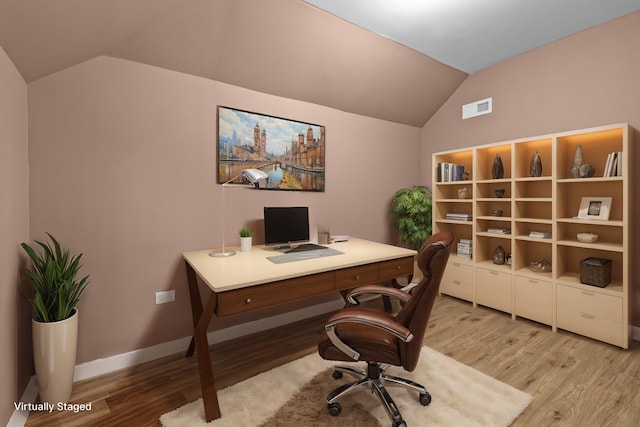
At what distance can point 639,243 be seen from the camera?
9.23 ft

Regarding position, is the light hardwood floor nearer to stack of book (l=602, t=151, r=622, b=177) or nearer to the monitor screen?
the monitor screen

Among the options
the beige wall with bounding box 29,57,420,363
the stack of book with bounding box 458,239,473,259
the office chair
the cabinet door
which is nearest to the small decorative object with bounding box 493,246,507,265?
the stack of book with bounding box 458,239,473,259

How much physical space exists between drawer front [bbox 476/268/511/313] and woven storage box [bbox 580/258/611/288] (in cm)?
65

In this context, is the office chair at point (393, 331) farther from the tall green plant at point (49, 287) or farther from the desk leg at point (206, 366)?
the tall green plant at point (49, 287)

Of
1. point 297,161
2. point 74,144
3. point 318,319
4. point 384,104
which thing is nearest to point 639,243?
point 384,104

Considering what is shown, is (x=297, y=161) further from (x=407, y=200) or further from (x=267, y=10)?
(x=407, y=200)

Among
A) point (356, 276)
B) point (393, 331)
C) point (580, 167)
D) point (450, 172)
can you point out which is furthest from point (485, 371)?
point (450, 172)

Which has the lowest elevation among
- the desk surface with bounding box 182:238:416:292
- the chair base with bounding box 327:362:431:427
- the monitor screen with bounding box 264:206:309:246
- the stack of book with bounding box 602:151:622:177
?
the chair base with bounding box 327:362:431:427

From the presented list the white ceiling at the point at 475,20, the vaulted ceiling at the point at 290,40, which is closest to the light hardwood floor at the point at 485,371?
the vaulted ceiling at the point at 290,40

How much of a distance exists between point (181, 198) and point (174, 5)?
144 cm

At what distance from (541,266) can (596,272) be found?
51 cm

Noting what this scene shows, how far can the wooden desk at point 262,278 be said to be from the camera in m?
1.77

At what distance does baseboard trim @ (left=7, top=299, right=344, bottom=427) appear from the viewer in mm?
1911

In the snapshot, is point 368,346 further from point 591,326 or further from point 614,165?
point 614,165
